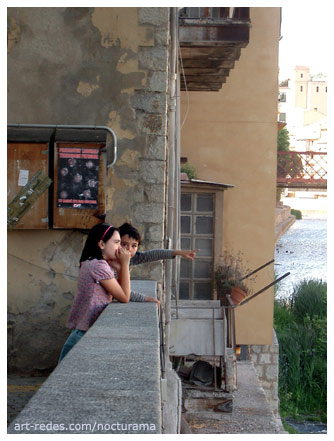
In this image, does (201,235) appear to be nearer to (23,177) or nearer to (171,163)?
(171,163)

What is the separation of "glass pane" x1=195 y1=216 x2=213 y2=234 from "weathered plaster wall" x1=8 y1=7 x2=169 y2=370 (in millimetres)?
6453

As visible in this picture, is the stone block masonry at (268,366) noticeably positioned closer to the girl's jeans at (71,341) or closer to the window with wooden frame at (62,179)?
the window with wooden frame at (62,179)

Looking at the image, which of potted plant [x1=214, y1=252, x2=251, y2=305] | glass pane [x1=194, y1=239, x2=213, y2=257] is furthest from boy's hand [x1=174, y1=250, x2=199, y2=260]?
glass pane [x1=194, y1=239, x2=213, y2=257]

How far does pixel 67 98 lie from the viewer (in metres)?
5.46

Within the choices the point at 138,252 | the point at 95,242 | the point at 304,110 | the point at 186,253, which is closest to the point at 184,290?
the point at 138,252

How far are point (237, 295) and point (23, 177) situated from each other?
580cm

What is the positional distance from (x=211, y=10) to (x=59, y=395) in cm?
772

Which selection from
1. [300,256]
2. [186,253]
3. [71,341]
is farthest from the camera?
[300,256]

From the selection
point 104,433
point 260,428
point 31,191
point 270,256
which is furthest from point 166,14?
point 270,256

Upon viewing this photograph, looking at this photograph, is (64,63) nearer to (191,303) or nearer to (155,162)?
(155,162)

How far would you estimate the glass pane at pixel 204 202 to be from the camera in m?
11.9

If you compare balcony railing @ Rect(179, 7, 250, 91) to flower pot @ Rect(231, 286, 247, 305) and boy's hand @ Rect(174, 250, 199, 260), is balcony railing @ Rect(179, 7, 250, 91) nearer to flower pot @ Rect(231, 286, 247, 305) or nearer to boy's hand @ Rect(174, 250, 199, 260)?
flower pot @ Rect(231, 286, 247, 305)

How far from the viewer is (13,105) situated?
5.45m

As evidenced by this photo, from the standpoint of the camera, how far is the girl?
3.83m
